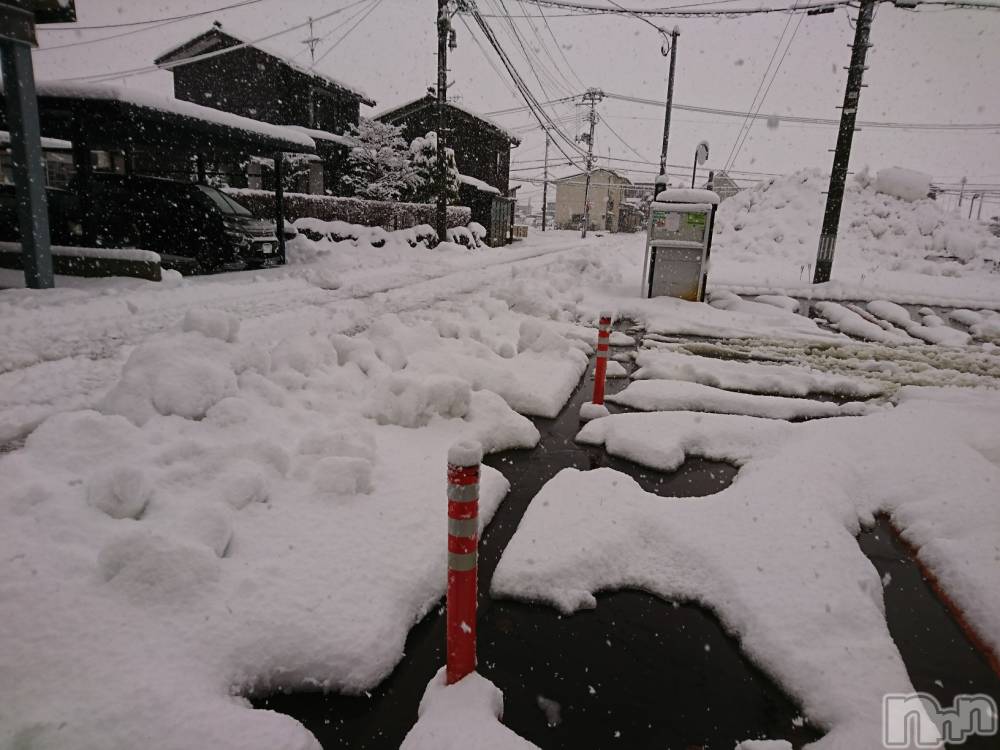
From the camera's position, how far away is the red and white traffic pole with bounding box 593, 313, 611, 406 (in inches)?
→ 216

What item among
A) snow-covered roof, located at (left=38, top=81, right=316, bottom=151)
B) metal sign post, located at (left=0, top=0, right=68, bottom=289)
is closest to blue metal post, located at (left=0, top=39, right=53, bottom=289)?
metal sign post, located at (left=0, top=0, right=68, bottom=289)

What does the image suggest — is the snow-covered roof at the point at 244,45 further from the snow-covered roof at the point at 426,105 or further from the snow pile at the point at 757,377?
the snow pile at the point at 757,377

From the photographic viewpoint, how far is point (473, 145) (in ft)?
109

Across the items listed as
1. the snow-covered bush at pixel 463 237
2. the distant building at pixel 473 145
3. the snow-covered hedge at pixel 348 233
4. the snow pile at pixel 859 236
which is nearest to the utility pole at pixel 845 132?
the snow pile at pixel 859 236

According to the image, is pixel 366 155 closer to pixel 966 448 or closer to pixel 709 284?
pixel 709 284

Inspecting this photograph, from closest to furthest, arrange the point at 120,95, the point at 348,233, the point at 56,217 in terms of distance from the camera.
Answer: the point at 120,95
the point at 56,217
the point at 348,233

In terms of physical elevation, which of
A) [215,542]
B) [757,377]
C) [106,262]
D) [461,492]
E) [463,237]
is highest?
[463,237]

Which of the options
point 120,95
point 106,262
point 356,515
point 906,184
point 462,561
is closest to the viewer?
point 462,561

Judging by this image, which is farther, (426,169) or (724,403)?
(426,169)

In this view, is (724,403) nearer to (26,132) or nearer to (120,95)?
(26,132)

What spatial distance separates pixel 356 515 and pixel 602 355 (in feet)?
10.1

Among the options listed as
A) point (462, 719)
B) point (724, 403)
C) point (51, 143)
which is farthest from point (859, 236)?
point (51, 143)

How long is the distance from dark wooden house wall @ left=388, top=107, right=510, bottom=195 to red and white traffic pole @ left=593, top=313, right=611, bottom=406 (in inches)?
1151

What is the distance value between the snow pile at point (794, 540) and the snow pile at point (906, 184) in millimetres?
32023
